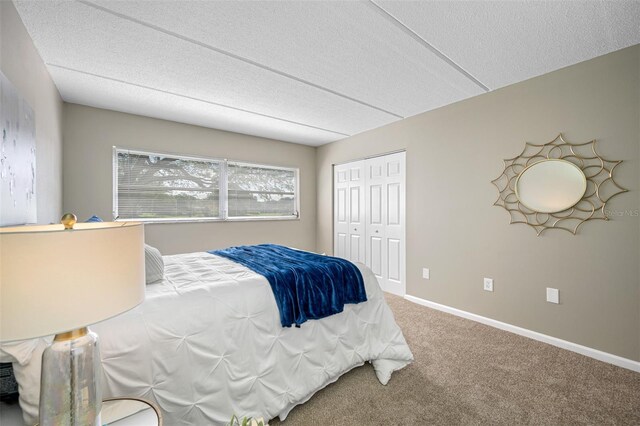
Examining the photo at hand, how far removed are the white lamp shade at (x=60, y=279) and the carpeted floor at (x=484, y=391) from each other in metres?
1.41

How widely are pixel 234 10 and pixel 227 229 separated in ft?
10.1

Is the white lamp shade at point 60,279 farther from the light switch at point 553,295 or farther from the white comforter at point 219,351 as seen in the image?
the light switch at point 553,295

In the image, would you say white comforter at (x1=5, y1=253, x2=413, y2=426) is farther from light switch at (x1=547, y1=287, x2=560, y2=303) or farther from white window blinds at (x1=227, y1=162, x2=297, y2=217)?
white window blinds at (x1=227, y1=162, x2=297, y2=217)

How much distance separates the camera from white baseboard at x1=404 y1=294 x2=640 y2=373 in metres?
2.14

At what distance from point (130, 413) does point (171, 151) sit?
135 inches

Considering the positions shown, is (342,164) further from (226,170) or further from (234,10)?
(234,10)

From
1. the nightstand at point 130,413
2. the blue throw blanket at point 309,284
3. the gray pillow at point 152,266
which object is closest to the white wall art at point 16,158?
the gray pillow at point 152,266

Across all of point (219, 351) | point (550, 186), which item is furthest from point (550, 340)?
point (219, 351)

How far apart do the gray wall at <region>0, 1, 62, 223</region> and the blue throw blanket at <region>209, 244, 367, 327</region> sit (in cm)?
172

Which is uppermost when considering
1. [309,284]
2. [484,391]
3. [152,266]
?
[152,266]

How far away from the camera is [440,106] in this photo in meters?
3.31

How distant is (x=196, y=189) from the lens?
4031mm

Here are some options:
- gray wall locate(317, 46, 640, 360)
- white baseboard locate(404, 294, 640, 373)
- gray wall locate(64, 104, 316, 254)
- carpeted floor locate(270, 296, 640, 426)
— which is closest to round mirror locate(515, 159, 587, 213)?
gray wall locate(317, 46, 640, 360)

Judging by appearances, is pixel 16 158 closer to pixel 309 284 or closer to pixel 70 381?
pixel 70 381
